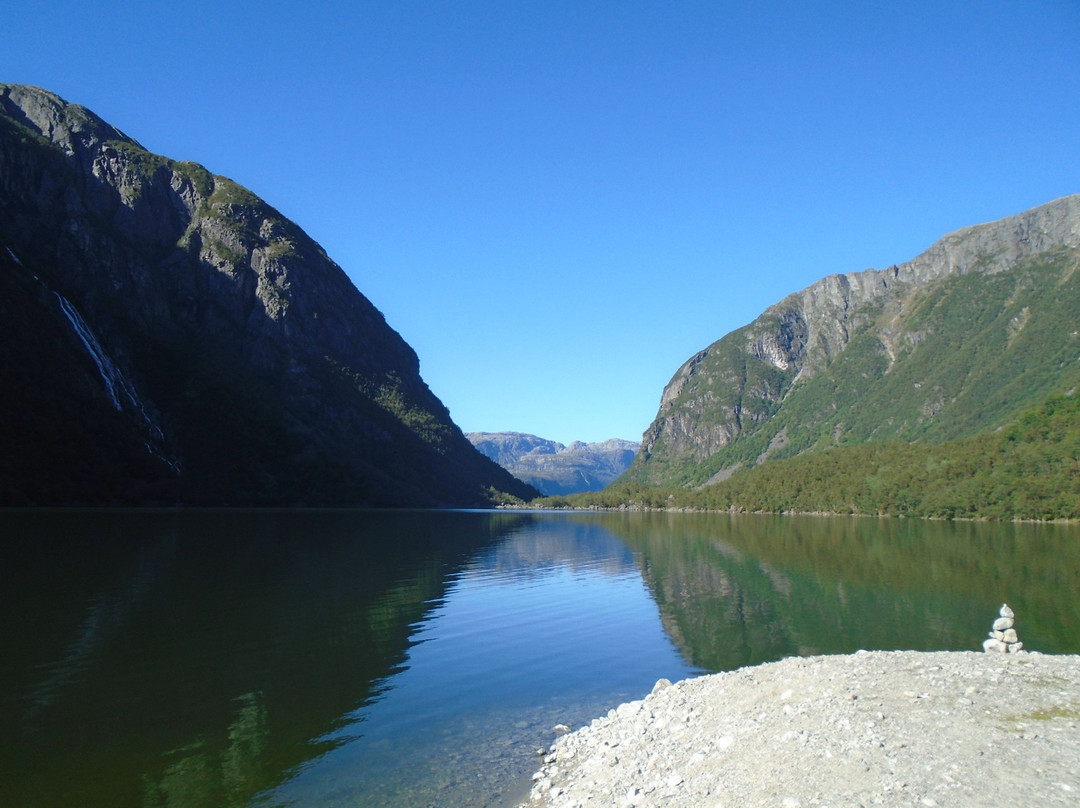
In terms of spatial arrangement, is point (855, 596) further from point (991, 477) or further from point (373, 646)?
point (991, 477)

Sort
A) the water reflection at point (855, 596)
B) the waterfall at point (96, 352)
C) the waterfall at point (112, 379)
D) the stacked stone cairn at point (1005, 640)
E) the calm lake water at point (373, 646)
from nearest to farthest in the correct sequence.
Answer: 1. the calm lake water at point (373, 646)
2. the stacked stone cairn at point (1005, 640)
3. the water reflection at point (855, 596)
4. the waterfall at point (96, 352)
5. the waterfall at point (112, 379)

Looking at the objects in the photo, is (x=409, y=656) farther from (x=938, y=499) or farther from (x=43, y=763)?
(x=938, y=499)

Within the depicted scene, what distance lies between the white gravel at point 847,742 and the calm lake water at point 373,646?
2.08m

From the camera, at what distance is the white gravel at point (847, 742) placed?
1005 cm

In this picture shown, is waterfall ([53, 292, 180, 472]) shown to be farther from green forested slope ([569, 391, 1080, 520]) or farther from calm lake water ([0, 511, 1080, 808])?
green forested slope ([569, 391, 1080, 520])

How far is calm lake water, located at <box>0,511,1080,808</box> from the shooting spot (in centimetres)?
1450

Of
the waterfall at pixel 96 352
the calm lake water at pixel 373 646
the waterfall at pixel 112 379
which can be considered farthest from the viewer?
the waterfall at pixel 112 379

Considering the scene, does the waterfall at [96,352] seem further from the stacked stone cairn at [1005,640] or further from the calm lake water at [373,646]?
the stacked stone cairn at [1005,640]

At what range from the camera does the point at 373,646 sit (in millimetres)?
26531

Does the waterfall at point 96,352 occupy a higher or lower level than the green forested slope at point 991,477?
higher

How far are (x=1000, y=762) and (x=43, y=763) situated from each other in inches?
725

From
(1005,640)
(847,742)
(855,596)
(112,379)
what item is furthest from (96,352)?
(847,742)

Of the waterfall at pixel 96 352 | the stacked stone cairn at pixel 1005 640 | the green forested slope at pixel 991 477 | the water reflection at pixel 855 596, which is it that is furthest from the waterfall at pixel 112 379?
the green forested slope at pixel 991 477

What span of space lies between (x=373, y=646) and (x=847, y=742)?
63.5 feet
